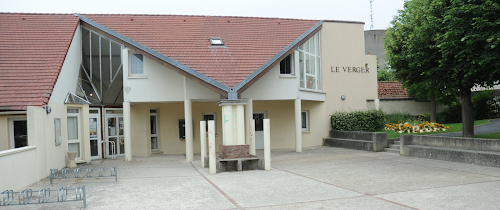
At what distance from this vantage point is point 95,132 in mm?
18062

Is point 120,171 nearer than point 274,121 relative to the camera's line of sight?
Yes

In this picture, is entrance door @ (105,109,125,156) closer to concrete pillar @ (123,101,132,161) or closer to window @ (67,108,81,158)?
concrete pillar @ (123,101,132,161)

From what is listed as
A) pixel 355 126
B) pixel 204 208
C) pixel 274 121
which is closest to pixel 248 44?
pixel 274 121

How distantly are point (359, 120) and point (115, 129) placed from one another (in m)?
11.2

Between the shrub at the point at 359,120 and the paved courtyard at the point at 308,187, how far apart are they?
6.20 metres

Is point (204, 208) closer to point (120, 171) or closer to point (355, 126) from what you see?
point (120, 171)

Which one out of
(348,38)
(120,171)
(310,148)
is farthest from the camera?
(348,38)

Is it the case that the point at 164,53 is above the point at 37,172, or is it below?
above

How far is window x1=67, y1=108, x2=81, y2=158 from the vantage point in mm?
16000

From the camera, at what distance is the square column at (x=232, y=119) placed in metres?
13.2

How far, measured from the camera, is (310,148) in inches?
806

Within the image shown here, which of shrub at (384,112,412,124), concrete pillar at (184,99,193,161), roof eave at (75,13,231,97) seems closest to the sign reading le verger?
shrub at (384,112,412,124)

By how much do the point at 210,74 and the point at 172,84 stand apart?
3709mm

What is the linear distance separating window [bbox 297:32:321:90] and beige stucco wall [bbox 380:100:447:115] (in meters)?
7.50
